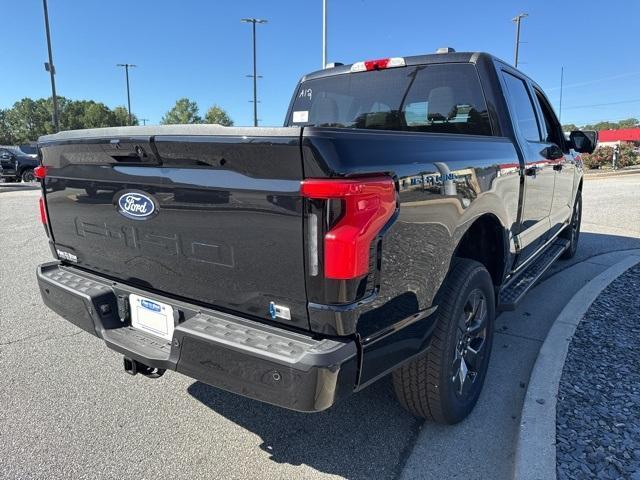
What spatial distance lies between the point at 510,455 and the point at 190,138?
7.13 feet

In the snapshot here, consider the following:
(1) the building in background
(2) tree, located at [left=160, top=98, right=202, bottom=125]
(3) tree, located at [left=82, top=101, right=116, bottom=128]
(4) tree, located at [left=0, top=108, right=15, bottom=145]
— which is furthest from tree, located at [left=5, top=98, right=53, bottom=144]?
(1) the building in background

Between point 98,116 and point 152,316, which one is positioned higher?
point 98,116

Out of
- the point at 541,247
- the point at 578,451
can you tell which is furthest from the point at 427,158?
the point at 541,247

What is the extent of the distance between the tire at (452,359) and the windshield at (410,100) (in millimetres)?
1257

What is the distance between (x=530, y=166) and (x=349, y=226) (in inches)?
94.0

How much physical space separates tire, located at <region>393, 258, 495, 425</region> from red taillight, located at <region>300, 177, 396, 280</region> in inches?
31.3

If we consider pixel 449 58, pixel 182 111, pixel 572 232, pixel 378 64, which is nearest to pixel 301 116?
pixel 378 64

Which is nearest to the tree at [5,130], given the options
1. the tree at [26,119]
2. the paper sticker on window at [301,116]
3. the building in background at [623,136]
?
the tree at [26,119]

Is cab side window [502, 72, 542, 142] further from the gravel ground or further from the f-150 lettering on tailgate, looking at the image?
the f-150 lettering on tailgate

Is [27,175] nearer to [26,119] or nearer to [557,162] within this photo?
[557,162]

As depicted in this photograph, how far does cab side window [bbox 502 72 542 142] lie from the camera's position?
3588 mm

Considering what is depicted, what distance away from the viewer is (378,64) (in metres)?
3.66

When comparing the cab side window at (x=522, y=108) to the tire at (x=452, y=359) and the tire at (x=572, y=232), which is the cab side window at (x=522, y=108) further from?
the tire at (x=572, y=232)

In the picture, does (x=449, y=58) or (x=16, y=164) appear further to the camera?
(x=16, y=164)
